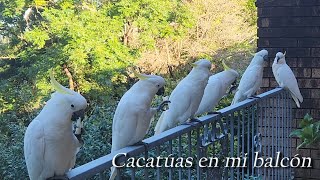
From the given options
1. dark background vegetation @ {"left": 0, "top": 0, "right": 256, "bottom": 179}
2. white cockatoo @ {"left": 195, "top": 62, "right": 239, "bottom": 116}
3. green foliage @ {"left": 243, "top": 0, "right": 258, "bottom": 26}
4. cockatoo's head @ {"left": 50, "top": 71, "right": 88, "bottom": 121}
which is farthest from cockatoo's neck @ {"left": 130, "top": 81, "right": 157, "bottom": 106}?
green foliage @ {"left": 243, "top": 0, "right": 258, "bottom": 26}

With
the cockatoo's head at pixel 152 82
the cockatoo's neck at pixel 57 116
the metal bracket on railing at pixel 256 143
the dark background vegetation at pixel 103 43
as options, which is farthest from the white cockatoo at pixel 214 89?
the dark background vegetation at pixel 103 43

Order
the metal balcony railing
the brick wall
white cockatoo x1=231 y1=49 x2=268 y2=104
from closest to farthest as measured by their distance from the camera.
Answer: the metal balcony railing < white cockatoo x1=231 y1=49 x2=268 y2=104 < the brick wall

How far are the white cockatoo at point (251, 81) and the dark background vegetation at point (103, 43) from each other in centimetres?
631

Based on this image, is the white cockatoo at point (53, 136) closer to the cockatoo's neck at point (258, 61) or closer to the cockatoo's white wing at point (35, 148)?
the cockatoo's white wing at point (35, 148)

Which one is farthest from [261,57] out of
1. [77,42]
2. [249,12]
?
[249,12]

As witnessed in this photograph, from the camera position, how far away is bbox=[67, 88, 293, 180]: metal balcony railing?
1.22 m

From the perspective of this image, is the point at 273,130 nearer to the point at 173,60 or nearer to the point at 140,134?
the point at 140,134

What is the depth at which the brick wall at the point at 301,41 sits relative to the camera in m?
3.13

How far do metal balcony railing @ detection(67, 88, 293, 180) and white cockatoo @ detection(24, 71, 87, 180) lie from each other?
0.11 m

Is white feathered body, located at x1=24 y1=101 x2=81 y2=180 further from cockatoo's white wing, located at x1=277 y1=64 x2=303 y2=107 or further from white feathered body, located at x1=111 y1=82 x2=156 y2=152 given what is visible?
cockatoo's white wing, located at x1=277 y1=64 x2=303 y2=107

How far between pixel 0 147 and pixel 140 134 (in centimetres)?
533

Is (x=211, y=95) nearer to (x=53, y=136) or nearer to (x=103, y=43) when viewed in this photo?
(x=53, y=136)

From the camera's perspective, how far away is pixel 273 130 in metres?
2.48

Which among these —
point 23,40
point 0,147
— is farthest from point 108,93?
point 0,147
